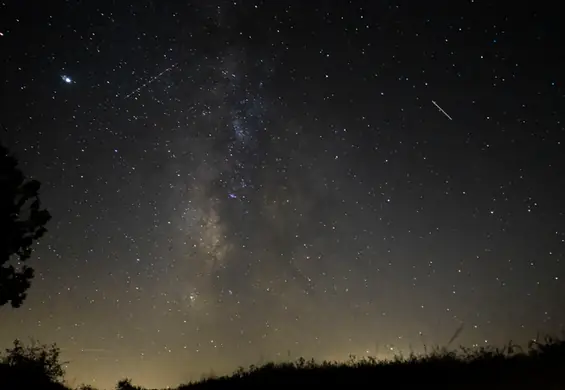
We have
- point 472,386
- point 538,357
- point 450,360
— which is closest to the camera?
point 472,386

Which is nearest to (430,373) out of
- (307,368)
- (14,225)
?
(307,368)

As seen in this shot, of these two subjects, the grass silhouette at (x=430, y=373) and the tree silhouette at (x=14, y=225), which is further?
the tree silhouette at (x=14, y=225)

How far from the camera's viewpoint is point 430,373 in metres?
8.09

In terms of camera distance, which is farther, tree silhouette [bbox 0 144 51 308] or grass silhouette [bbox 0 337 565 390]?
tree silhouette [bbox 0 144 51 308]

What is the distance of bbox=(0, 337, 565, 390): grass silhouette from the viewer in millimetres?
6730

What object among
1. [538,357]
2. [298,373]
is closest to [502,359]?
[538,357]

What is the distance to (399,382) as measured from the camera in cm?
785

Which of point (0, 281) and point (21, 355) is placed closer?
point (21, 355)

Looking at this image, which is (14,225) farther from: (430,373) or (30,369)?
(430,373)

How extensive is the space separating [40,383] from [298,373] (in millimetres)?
7469

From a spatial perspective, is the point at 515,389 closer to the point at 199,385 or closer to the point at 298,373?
the point at 298,373

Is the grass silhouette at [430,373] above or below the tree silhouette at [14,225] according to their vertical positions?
below

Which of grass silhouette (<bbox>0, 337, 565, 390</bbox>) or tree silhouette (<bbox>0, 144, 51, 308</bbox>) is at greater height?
tree silhouette (<bbox>0, 144, 51, 308</bbox>)

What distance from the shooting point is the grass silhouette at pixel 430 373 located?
6.73m
